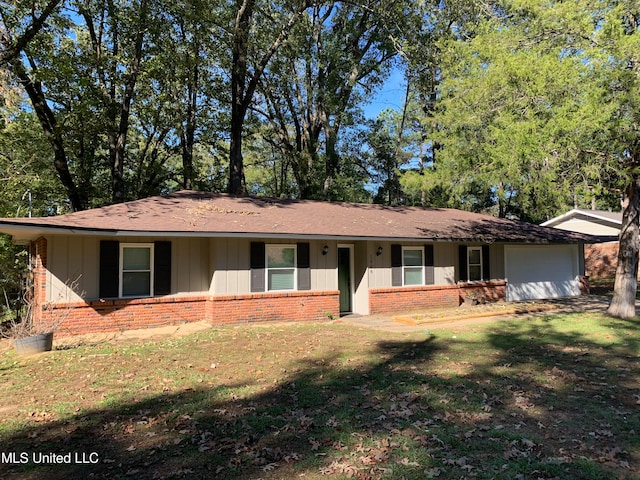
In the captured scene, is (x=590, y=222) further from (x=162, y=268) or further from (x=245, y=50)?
(x=162, y=268)

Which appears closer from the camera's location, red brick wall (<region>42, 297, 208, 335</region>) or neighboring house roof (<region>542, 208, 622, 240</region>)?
red brick wall (<region>42, 297, 208, 335</region>)

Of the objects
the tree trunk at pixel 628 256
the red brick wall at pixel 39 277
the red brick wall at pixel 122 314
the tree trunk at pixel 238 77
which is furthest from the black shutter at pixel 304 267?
the tree trunk at pixel 628 256

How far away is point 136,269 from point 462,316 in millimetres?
8914

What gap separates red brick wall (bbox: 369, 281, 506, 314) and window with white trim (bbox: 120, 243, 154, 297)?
640 cm

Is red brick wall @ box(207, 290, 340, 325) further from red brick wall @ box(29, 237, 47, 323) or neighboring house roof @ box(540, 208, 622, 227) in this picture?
neighboring house roof @ box(540, 208, 622, 227)

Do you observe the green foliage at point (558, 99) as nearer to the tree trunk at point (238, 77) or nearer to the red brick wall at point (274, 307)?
the red brick wall at point (274, 307)

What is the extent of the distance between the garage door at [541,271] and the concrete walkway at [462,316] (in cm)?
177

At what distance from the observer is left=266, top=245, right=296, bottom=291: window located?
11.9 m

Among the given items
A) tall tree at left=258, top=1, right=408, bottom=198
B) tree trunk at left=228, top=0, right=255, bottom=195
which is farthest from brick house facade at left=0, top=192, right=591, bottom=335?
tall tree at left=258, top=1, right=408, bottom=198

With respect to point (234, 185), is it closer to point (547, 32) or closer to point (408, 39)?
point (408, 39)

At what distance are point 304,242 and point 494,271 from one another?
8271 mm

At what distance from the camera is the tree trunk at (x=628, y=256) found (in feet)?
36.1

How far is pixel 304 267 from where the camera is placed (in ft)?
40.1

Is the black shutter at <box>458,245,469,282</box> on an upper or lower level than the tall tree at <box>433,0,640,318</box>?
lower
